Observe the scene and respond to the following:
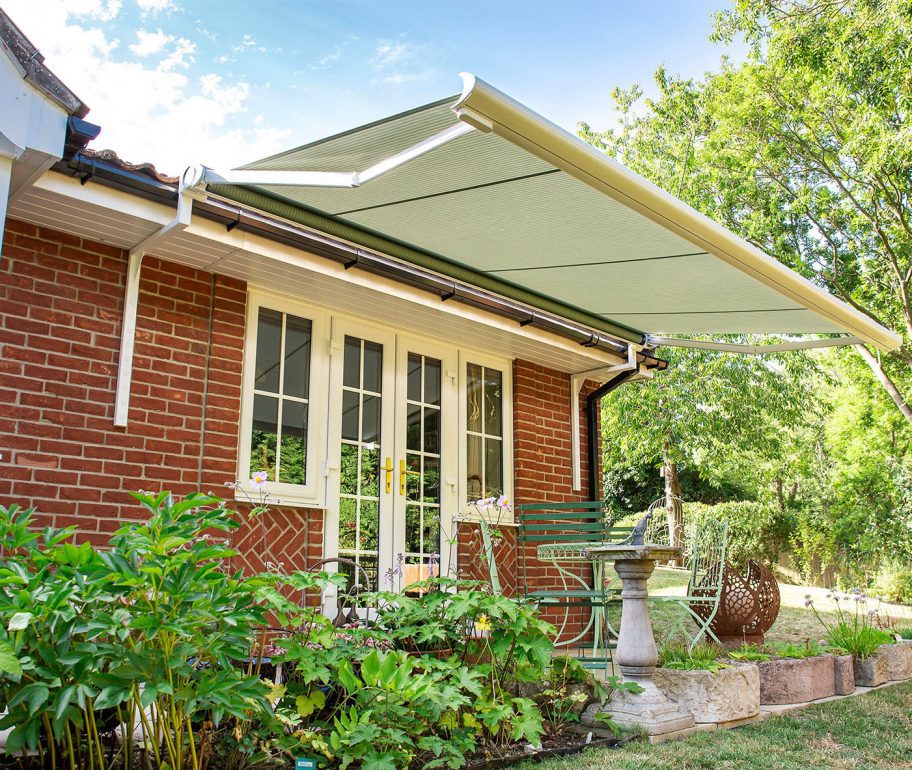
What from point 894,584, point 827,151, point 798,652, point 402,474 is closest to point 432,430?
point 402,474

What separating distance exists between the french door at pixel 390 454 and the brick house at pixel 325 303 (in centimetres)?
2

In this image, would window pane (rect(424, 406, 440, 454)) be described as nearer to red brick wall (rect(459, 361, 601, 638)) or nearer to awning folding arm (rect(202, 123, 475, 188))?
red brick wall (rect(459, 361, 601, 638))

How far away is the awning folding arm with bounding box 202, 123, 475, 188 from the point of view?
3.92 meters

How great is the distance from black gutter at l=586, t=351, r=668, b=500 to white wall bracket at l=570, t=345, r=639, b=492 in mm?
115

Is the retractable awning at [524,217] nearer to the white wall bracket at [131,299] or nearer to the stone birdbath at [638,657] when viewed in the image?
the white wall bracket at [131,299]

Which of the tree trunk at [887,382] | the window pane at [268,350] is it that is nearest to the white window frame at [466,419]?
the window pane at [268,350]

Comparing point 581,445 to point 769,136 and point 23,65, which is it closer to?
point 23,65

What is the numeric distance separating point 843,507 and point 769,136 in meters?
9.70

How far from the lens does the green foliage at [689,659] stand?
5363 mm

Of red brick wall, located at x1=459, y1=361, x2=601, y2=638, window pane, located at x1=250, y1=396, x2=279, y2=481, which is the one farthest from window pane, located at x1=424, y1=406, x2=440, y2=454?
window pane, located at x1=250, y1=396, x2=279, y2=481

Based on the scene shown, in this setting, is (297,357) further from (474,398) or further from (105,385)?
(474,398)

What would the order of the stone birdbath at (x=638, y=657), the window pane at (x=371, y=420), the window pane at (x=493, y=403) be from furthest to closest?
the window pane at (x=493, y=403) → the window pane at (x=371, y=420) → the stone birdbath at (x=638, y=657)

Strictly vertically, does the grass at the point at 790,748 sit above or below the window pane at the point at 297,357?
below

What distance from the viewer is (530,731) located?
412cm
